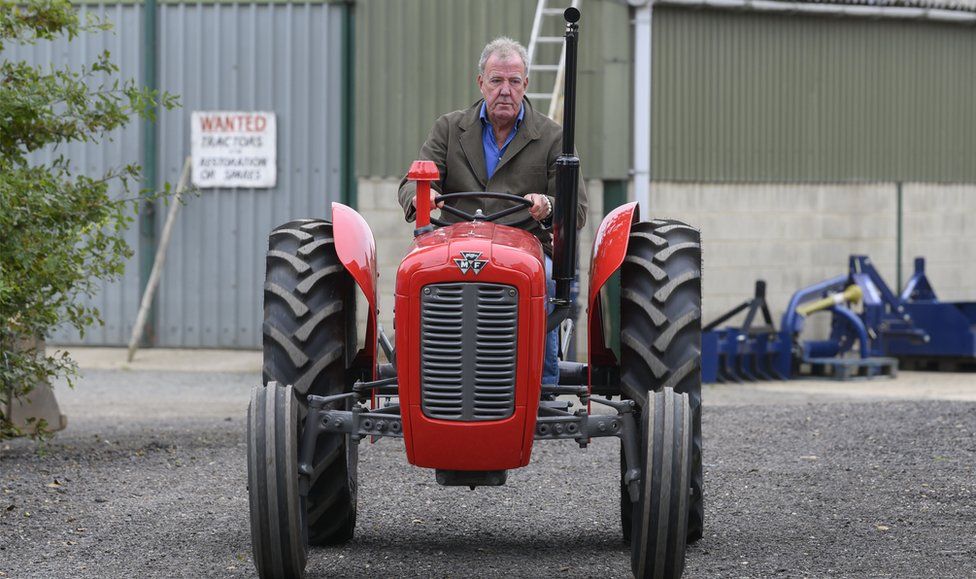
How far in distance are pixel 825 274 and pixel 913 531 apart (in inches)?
460

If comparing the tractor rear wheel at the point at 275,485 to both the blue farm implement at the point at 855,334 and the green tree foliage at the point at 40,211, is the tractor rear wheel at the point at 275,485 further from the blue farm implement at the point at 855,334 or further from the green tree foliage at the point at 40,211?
the blue farm implement at the point at 855,334

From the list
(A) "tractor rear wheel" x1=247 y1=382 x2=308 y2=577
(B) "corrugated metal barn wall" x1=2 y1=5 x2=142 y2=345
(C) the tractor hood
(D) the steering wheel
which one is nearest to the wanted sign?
(B) "corrugated metal barn wall" x1=2 y1=5 x2=142 y2=345

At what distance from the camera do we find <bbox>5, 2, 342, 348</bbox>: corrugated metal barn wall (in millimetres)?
17609

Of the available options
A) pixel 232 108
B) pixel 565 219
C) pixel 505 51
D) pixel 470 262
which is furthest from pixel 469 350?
pixel 232 108

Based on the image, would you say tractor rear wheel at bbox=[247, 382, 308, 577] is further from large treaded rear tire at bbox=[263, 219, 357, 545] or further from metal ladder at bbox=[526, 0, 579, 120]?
metal ladder at bbox=[526, 0, 579, 120]

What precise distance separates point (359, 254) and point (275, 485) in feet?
3.38

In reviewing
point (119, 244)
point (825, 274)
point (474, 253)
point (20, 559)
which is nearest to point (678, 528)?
point (474, 253)

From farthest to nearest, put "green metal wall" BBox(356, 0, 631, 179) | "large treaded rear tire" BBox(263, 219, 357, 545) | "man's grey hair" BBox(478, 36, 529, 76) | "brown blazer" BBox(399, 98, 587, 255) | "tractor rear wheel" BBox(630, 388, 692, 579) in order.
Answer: "green metal wall" BBox(356, 0, 631, 179) → "brown blazer" BBox(399, 98, 587, 255) → "man's grey hair" BBox(478, 36, 529, 76) → "large treaded rear tire" BBox(263, 219, 357, 545) → "tractor rear wheel" BBox(630, 388, 692, 579)

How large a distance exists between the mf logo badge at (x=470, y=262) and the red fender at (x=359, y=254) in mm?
→ 488

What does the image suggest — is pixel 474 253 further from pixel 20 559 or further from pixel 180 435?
pixel 180 435

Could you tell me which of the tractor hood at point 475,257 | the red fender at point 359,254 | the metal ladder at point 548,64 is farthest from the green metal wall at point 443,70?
the tractor hood at point 475,257

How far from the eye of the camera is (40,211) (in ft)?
31.4

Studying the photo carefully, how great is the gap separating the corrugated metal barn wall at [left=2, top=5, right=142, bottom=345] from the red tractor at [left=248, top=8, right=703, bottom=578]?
38.3ft

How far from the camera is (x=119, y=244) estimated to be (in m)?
9.96
